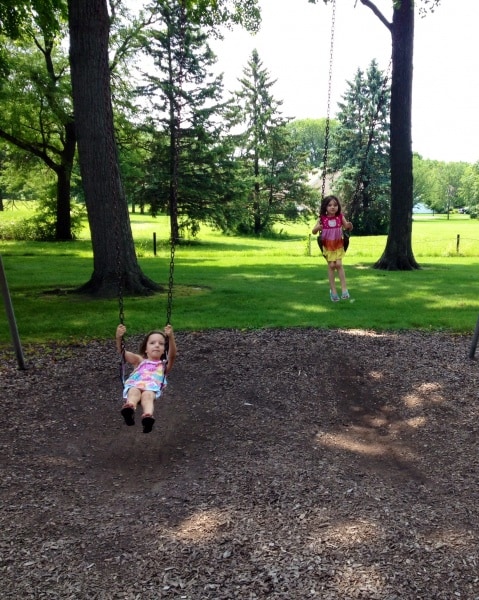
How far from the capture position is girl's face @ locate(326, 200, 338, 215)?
24.4 feet

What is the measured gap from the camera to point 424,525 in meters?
3.91

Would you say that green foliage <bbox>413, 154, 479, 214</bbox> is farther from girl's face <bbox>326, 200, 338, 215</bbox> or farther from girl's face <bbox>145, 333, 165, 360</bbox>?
girl's face <bbox>145, 333, 165, 360</bbox>

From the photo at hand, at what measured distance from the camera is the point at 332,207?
750cm

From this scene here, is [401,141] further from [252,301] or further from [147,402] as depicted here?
[147,402]

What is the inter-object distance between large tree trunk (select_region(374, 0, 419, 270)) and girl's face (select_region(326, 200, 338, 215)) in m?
7.72

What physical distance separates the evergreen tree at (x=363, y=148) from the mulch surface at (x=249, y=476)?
109 ft

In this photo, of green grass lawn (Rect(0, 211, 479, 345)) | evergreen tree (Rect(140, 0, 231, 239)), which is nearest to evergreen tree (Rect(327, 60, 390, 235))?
evergreen tree (Rect(140, 0, 231, 239))

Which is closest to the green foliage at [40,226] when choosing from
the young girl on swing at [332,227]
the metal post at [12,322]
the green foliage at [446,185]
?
the metal post at [12,322]

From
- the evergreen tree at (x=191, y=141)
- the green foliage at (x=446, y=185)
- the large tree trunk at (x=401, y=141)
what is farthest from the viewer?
the green foliage at (x=446, y=185)

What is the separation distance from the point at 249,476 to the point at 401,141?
12.1 meters

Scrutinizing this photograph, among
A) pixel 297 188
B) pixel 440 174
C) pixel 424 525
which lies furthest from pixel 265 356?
pixel 440 174

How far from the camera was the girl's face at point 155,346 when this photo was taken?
203 inches

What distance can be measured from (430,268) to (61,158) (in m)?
18.9

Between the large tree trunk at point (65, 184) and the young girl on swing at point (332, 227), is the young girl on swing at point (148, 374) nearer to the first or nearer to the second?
the young girl on swing at point (332, 227)
